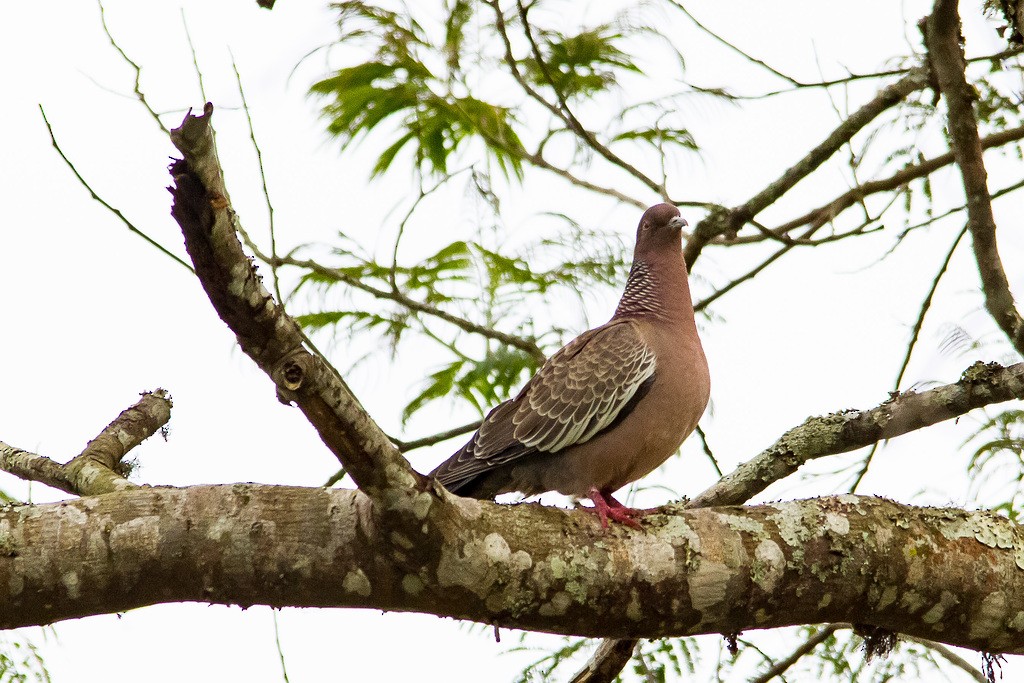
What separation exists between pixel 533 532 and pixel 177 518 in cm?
102

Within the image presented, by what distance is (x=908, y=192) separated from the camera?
524 cm

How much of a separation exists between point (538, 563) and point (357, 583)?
53 cm

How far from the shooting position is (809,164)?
17.2 feet

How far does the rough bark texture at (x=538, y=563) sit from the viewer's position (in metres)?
2.91

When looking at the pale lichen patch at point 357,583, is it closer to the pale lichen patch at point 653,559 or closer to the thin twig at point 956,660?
the pale lichen patch at point 653,559

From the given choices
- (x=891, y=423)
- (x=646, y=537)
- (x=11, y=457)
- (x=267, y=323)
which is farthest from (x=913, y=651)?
(x=11, y=457)

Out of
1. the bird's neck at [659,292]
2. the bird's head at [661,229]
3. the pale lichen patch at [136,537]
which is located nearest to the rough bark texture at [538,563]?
the pale lichen patch at [136,537]

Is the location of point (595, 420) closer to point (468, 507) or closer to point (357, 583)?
point (468, 507)

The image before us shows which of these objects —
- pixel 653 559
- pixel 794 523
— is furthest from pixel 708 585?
pixel 794 523

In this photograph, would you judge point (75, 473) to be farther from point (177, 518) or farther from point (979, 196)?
point (979, 196)

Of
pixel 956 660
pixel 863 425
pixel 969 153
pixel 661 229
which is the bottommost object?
pixel 956 660

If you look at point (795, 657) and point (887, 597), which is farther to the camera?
point (795, 657)

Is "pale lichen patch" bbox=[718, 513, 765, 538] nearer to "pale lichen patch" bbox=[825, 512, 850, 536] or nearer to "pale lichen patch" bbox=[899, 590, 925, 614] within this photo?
"pale lichen patch" bbox=[825, 512, 850, 536]

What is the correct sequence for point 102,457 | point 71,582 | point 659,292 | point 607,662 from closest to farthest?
point 71,582 → point 607,662 → point 102,457 → point 659,292
